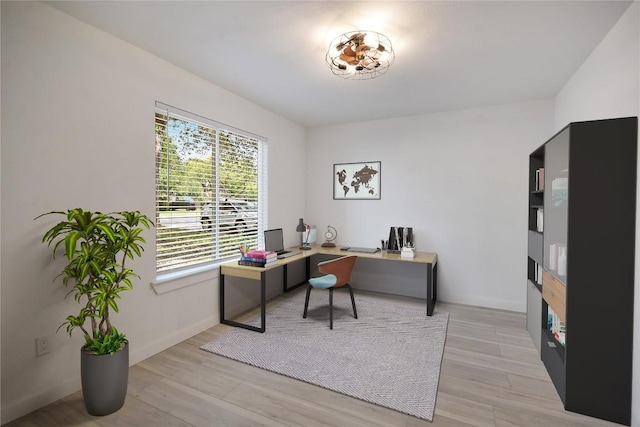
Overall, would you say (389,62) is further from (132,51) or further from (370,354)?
(370,354)

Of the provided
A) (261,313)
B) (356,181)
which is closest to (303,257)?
(261,313)

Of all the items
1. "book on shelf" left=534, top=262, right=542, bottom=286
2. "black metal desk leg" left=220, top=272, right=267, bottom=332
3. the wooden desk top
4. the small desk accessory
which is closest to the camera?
"book on shelf" left=534, top=262, right=542, bottom=286

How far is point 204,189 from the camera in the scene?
3.17 m

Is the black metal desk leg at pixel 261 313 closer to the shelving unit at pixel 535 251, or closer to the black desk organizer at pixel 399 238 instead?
the black desk organizer at pixel 399 238

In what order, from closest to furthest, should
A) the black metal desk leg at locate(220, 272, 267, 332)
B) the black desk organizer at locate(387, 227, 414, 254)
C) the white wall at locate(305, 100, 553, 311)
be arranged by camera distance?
the black metal desk leg at locate(220, 272, 267, 332), the white wall at locate(305, 100, 553, 311), the black desk organizer at locate(387, 227, 414, 254)

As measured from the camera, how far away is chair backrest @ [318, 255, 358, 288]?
309cm

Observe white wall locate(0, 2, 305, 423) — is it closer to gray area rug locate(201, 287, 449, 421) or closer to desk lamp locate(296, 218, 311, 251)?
gray area rug locate(201, 287, 449, 421)

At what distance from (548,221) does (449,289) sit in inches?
76.1

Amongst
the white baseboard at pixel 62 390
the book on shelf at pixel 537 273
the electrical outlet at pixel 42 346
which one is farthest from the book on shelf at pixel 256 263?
the book on shelf at pixel 537 273

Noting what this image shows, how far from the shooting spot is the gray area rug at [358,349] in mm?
2133

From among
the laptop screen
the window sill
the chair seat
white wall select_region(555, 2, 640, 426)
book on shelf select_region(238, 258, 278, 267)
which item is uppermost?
white wall select_region(555, 2, 640, 426)

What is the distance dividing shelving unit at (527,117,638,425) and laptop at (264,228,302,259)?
8.83 ft

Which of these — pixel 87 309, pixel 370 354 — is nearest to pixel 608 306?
pixel 370 354

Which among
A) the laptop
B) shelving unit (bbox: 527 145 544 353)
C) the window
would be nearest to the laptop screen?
the laptop
